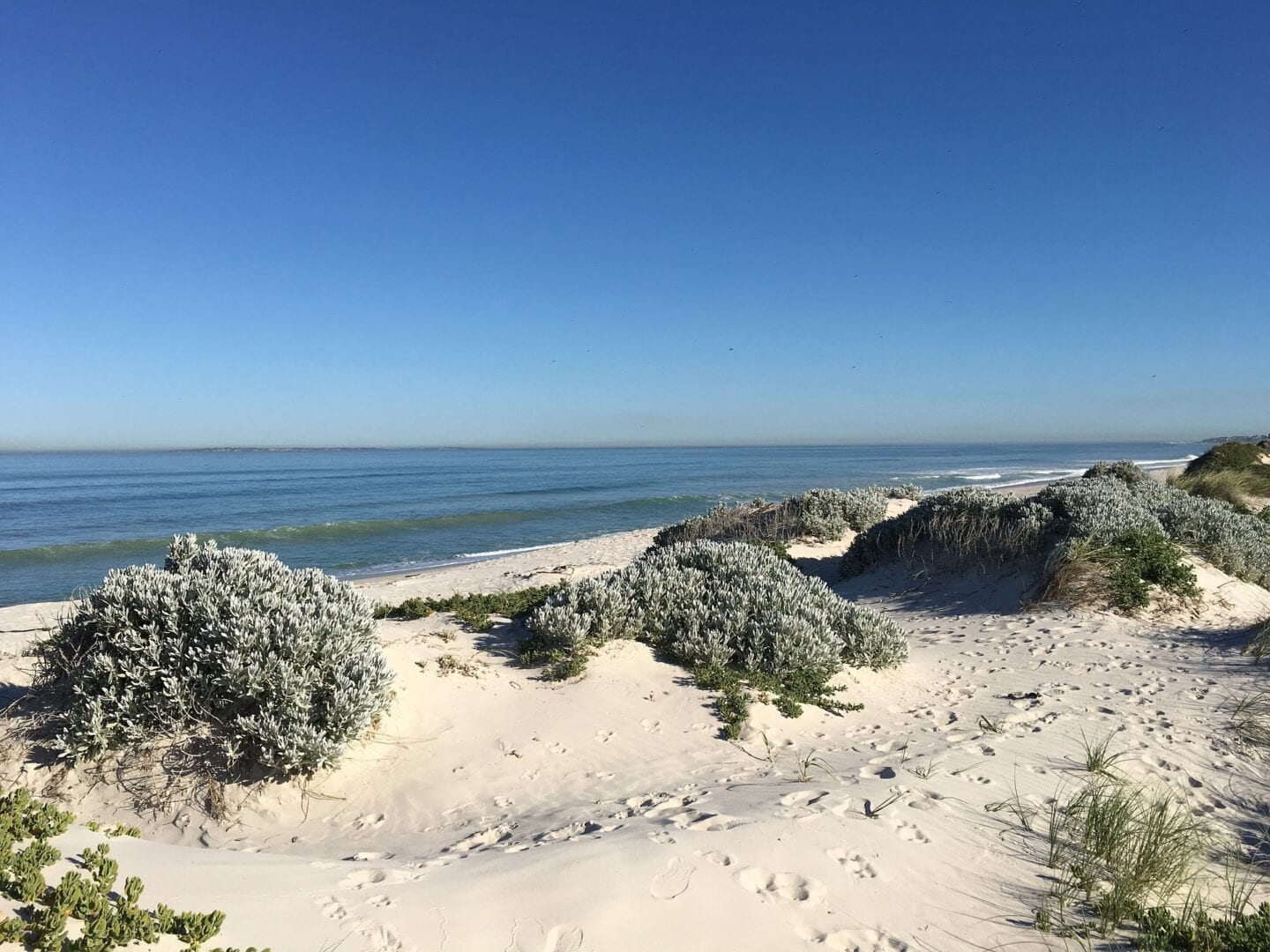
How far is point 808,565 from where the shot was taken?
47.5ft

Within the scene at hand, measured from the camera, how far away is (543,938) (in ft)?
9.57

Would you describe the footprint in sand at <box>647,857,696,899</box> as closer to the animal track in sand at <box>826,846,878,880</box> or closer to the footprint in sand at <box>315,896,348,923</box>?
the animal track in sand at <box>826,846,878,880</box>

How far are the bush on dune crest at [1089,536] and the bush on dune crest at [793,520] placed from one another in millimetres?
2389

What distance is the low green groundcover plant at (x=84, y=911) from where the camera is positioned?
2330mm

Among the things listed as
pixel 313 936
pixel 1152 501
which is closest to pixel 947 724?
pixel 313 936

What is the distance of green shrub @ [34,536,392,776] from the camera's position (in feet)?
15.2

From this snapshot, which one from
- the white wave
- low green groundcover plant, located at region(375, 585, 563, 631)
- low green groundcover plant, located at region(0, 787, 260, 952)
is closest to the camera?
low green groundcover plant, located at region(0, 787, 260, 952)

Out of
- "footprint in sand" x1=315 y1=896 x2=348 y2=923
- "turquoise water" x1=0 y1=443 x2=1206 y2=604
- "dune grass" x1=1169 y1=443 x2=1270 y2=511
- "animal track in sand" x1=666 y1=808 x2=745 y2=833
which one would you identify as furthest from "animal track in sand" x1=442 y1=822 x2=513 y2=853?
"dune grass" x1=1169 y1=443 x2=1270 y2=511

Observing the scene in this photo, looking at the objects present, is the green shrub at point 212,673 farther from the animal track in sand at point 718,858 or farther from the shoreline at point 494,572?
the shoreline at point 494,572

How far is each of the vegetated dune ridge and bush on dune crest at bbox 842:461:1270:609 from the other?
1.64m

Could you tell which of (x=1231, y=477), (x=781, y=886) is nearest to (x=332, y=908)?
Result: (x=781, y=886)

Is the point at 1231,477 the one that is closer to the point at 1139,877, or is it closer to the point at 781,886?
the point at 1139,877

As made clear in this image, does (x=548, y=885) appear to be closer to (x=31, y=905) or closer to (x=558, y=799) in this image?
(x=558, y=799)

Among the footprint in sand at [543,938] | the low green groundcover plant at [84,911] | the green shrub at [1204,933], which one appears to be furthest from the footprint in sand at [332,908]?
the green shrub at [1204,933]
